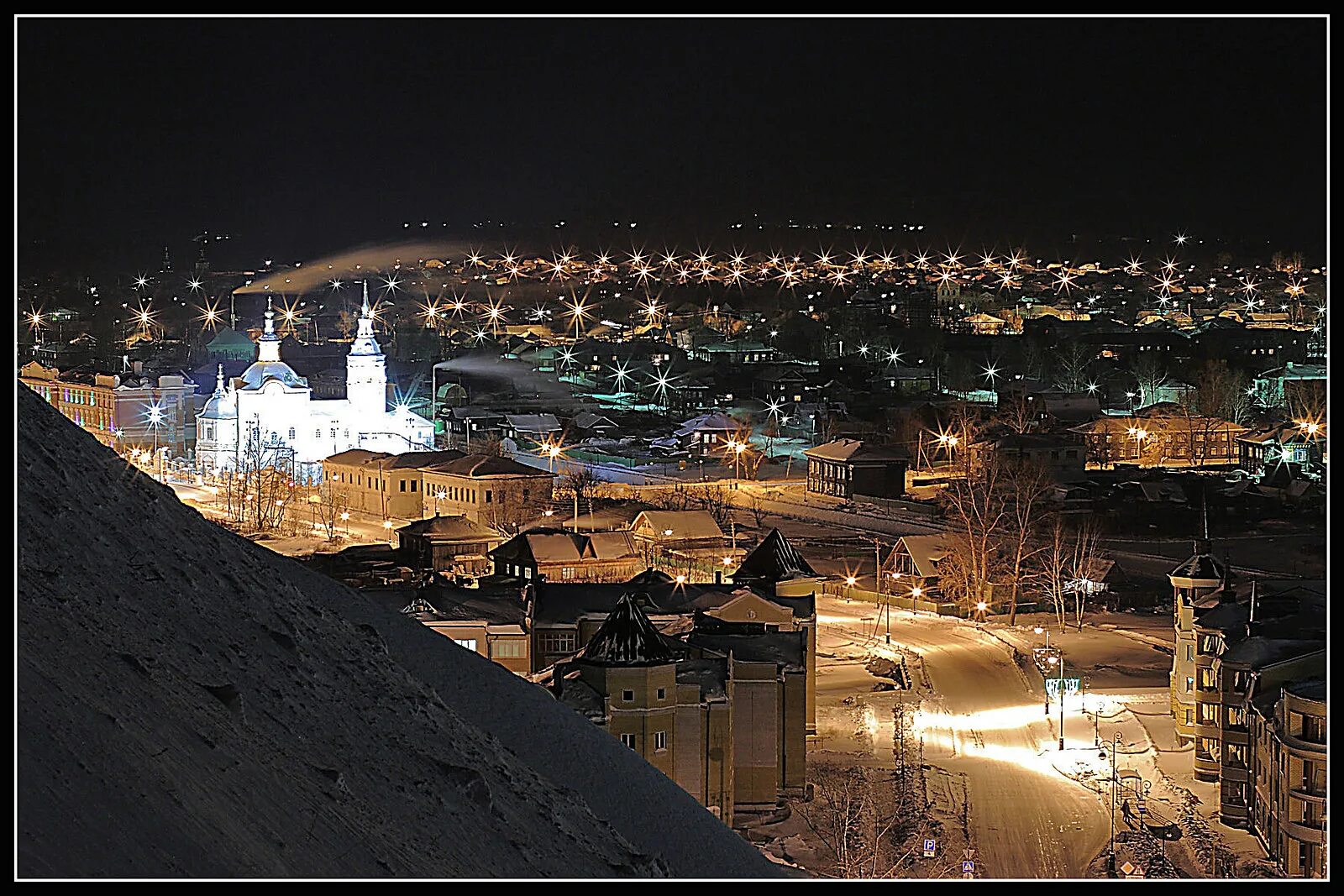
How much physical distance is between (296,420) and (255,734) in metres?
12.0

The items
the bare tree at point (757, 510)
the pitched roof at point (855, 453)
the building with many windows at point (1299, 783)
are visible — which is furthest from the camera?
the pitched roof at point (855, 453)

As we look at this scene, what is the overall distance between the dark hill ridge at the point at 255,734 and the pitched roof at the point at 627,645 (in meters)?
1.16

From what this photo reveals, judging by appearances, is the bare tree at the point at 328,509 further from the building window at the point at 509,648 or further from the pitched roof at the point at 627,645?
the pitched roof at the point at 627,645

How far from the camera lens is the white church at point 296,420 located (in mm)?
13605

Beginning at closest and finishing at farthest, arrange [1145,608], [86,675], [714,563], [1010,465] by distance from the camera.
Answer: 1. [86,675]
2. [1145,608]
3. [714,563]
4. [1010,465]

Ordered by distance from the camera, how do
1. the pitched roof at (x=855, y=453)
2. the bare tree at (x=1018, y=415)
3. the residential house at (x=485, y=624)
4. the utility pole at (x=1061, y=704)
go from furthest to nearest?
1. the bare tree at (x=1018, y=415)
2. the pitched roof at (x=855, y=453)
3. the residential house at (x=485, y=624)
4. the utility pole at (x=1061, y=704)

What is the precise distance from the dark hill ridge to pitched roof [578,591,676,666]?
1.16 meters

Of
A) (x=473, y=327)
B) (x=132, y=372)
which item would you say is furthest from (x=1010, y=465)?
(x=473, y=327)

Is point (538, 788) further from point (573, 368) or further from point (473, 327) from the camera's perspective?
point (473, 327)

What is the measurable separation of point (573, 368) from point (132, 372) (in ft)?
22.3

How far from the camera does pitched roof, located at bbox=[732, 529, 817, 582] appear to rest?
716 cm

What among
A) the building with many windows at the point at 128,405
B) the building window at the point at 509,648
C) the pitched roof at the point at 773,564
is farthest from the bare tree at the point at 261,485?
the building window at the point at 509,648

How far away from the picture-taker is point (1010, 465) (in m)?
13.7

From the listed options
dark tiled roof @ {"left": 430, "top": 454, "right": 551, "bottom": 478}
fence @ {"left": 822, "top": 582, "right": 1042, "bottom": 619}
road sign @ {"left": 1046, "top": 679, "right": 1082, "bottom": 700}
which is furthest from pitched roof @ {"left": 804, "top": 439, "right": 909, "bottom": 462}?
road sign @ {"left": 1046, "top": 679, "right": 1082, "bottom": 700}
